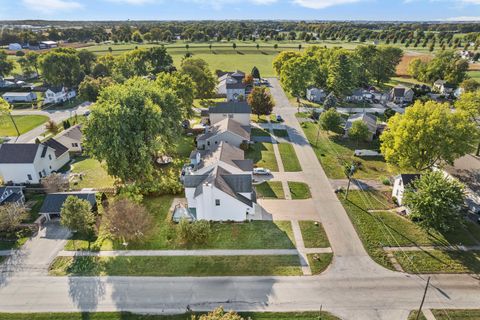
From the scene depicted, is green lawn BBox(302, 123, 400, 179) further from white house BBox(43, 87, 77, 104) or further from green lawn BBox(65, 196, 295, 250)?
white house BBox(43, 87, 77, 104)

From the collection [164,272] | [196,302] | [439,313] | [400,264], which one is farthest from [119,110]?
[439,313]

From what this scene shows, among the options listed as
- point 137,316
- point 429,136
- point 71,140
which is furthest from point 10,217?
point 429,136

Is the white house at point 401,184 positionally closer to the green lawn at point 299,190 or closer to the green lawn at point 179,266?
the green lawn at point 299,190

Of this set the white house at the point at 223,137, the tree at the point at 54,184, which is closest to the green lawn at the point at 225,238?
the tree at the point at 54,184

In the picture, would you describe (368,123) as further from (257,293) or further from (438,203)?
(257,293)

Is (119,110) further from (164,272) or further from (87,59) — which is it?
(87,59)

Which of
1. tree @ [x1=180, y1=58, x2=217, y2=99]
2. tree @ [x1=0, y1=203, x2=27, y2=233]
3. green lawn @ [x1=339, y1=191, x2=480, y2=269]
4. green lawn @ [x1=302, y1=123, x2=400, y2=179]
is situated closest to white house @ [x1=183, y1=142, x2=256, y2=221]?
green lawn @ [x1=339, y1=191, x2=480, y2=269]
